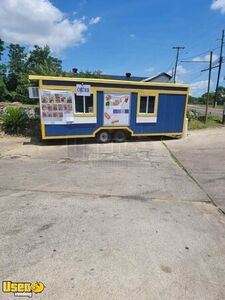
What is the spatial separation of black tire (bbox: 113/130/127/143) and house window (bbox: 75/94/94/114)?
5.41 ft

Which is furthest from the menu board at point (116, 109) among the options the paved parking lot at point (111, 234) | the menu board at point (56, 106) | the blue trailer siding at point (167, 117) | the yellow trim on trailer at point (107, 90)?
the paved parking lot at point (111, 234)

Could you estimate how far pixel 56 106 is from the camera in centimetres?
982

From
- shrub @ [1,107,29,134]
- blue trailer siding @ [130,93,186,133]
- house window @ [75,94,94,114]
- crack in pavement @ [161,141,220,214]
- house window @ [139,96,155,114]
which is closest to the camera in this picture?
crack in pavement @ [161,141,220,214]

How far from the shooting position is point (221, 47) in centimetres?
3147

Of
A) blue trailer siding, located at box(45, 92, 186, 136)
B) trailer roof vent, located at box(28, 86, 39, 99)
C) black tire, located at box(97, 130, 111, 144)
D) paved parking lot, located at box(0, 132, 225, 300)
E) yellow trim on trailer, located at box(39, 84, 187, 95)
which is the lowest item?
paved parking lot, located at box(0, 132, 225, 300)

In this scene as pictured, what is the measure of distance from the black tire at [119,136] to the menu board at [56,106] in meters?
2.21

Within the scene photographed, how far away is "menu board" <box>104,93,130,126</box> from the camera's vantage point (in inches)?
413

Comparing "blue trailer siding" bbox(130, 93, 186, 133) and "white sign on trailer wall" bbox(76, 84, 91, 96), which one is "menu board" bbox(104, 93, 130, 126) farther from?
"white sign on trailer wall" bbox(76, 84, 91, 96)

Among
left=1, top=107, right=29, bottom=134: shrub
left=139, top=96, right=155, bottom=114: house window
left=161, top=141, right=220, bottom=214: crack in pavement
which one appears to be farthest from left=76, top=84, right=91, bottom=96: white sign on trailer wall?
left=161, top=141, right=220, bottom=214: crack in pavement

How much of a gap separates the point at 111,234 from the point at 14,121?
9994 millimetres

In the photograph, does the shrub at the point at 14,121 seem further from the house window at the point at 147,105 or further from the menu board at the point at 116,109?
the house window at the point at 147,105

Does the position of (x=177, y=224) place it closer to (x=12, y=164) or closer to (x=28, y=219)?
(x=28, y=219)

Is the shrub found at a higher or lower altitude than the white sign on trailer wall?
lower

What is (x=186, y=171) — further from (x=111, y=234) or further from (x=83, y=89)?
(x=83, y=89)
